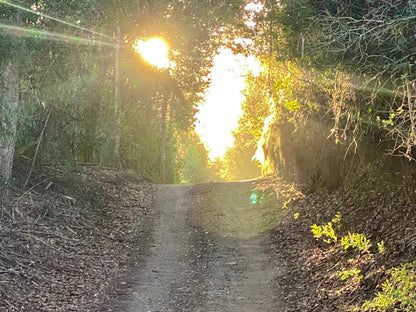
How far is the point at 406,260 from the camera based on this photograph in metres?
5.61

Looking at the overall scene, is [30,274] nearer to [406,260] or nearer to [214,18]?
[406,260]

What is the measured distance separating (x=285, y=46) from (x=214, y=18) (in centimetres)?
440

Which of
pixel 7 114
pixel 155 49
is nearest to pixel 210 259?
pixel 7 114

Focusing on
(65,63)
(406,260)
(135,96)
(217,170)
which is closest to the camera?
(406,260)

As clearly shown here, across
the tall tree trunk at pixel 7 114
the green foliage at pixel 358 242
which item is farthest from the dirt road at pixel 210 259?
the tall tree trunk at pixel 7 114

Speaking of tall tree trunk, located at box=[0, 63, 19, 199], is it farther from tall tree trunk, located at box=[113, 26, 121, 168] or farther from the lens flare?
tall tree trunk, located at box=[113, 26, 121, 168]

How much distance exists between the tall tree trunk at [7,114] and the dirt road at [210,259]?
3.51 meters

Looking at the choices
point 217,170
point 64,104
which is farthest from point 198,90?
point 217,170

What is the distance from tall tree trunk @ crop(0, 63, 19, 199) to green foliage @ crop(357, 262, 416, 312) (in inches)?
274

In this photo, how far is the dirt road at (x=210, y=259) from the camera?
660cm

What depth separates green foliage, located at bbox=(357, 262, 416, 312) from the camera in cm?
473

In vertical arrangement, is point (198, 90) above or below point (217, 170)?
above

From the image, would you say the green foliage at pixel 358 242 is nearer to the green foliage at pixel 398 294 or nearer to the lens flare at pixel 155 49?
the green foliage at pixel 398 294

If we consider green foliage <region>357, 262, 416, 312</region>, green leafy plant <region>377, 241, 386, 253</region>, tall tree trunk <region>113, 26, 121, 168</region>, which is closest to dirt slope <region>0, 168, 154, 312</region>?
green foliage <region>357, 262, 416, 312</region>
